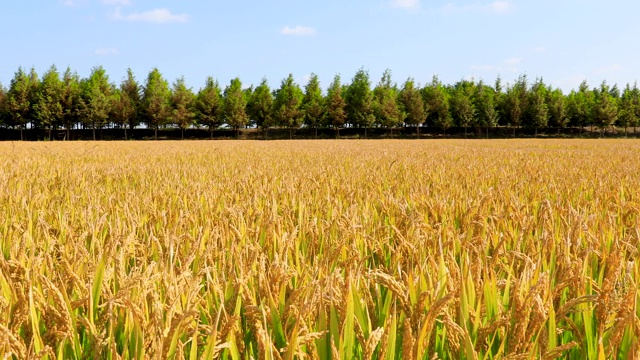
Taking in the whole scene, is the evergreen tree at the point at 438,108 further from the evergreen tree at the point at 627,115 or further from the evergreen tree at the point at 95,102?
the evergreen tree at the point at 95,102

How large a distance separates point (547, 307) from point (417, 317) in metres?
0.41

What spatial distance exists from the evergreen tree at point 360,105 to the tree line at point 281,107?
0.14 meters

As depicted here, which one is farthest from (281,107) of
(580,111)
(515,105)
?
(580,111)

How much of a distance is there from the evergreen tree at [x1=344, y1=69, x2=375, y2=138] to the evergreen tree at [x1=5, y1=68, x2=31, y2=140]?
144 feet

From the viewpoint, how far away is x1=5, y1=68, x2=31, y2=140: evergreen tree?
6406 centimetres

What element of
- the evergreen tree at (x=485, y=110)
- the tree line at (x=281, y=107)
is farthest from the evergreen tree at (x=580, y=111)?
the evergreen tree at (x=485, y=110)

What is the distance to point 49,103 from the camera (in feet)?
212

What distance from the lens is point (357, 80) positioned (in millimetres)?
75938

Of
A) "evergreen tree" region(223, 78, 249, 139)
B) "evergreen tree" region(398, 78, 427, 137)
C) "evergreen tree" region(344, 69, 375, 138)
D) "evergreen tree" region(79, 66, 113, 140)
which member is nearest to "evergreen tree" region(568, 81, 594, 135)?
"evergreen tree" region(398, 78, 427, 137)

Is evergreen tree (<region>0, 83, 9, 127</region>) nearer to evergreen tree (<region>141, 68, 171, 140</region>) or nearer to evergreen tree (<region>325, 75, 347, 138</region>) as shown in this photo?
evergreen tree (<region>141, 68, 171, 140</region>)

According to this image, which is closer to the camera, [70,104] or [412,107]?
[70,104]

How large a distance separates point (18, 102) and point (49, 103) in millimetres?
4219

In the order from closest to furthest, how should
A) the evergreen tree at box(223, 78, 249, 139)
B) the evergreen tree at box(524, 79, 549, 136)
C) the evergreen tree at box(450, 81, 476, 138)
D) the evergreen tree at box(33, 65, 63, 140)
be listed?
the evergreen tree at box(33, 65, 63, 140), the evergreen tree at box(223, 78, 249, 139), the evergreen tree at box(524, 79, 549, 136), the evergreen tree at box(450, 81, 476, 138)

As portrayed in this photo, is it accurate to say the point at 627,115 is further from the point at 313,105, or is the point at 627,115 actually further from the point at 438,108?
the point at 313,105
